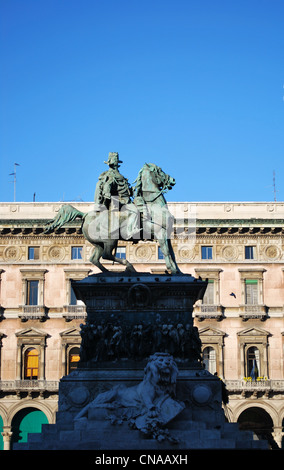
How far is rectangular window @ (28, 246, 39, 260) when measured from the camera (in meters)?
49.2

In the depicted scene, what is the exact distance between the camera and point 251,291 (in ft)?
160

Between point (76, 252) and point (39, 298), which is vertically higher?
point (76, 252)

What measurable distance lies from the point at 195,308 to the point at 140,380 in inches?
1161

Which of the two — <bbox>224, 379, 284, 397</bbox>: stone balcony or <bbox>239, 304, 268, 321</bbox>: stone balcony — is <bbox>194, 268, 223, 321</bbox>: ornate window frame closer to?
<bbox>239, 304, 268, 321</bbox>: stone balcony

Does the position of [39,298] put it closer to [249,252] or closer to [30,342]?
[30,342]

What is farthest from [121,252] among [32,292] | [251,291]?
[251,291]

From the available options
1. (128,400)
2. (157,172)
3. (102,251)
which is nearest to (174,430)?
(128,400)

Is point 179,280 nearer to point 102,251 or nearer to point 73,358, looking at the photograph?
point 102,251

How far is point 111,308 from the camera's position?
19797 mm

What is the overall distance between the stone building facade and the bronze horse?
25592 millimetres

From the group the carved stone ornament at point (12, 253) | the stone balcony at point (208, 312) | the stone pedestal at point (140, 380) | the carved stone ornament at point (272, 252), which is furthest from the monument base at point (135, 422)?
the carved stone ornament at point (272, 252)
